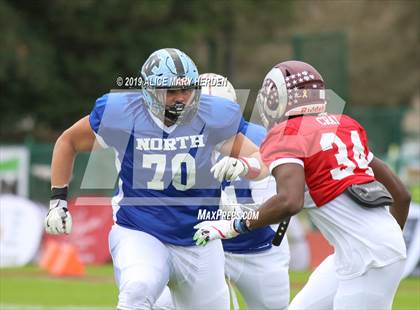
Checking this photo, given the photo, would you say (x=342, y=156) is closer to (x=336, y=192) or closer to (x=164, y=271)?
(x=336, y=192)

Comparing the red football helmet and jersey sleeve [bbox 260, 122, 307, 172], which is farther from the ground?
the red football helmet

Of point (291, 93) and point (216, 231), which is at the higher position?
point (291, 93)

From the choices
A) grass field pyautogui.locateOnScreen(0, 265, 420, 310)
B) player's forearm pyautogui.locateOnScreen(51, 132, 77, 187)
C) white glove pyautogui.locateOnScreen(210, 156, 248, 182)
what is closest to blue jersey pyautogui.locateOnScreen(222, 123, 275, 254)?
white glove pyautogui.locateOnScreen(210, 156, 248, 182)

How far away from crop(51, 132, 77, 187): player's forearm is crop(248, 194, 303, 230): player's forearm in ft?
4.74

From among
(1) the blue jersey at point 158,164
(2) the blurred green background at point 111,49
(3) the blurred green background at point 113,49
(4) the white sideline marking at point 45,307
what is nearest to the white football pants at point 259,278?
(1) the blue jersey at point 158,164

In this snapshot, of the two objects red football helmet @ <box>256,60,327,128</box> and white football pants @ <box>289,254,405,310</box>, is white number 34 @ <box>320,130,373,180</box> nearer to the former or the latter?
red football helmet @ <box>256,60,327,128</box>

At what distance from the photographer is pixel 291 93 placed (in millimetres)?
4840

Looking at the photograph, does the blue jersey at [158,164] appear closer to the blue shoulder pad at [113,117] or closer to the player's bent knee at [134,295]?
the blue shoulder pad at [113,117]

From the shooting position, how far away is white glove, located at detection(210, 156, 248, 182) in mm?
5039

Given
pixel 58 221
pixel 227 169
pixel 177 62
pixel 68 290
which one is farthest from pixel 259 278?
pixel 68 290

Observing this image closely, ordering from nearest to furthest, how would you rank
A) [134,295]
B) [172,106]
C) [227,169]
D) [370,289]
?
[370,289]
[134,295]
[227,169]
[172,106]

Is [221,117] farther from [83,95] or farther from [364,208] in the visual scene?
[83,95]

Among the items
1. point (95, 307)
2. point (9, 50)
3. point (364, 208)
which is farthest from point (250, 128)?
point (9, 50)

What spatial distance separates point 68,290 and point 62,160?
208 inches
